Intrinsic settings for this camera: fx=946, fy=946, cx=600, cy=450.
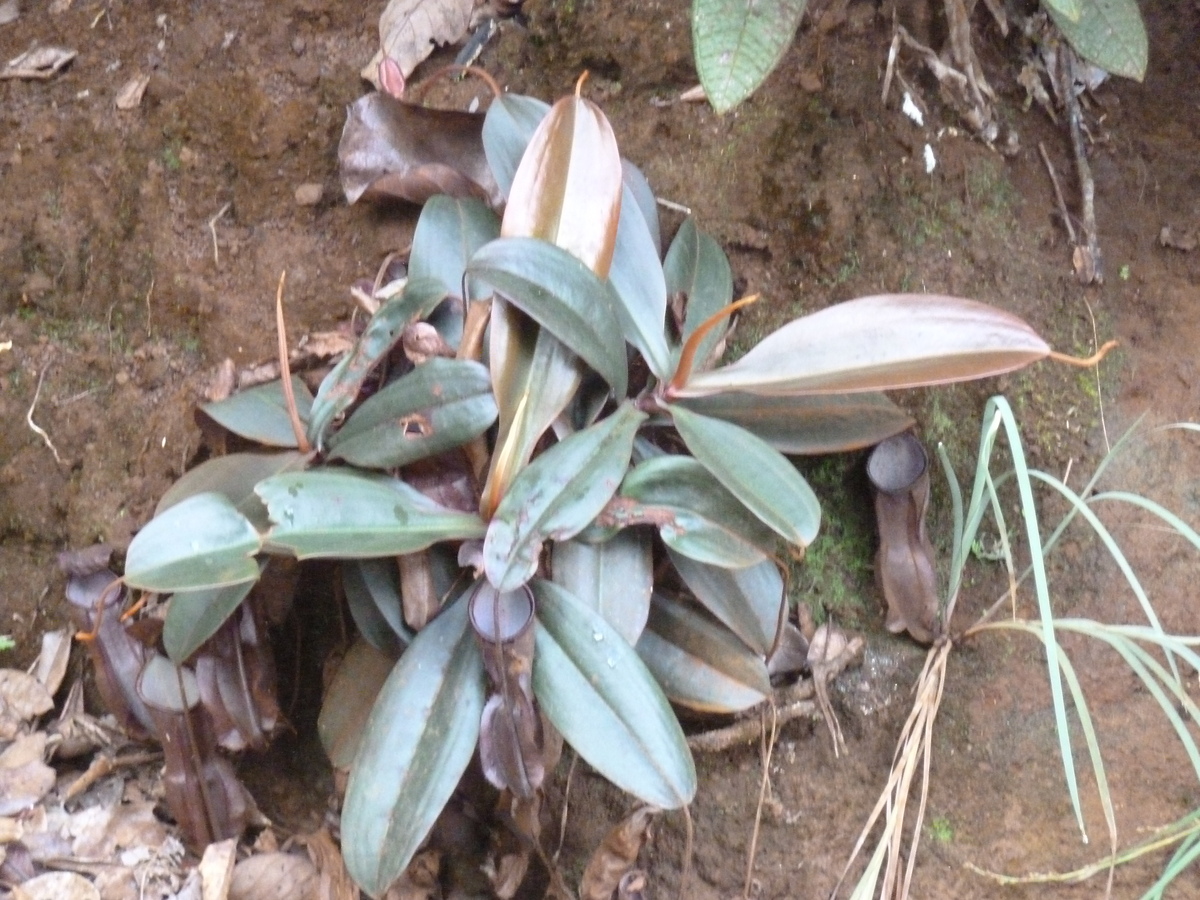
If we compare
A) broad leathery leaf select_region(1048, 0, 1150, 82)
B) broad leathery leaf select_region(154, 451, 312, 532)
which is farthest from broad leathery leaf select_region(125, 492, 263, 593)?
broad leathery leaf select_region(1048, 0, 1150, 82)

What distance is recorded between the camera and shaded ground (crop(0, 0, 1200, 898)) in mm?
1195

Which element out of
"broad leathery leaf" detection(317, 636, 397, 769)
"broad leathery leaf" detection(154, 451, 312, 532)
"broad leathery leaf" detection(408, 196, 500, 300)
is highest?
"broad leathery leaf" detection(408, 196, 500, 300)

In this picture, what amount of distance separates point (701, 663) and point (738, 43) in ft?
2.27

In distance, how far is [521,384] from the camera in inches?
41.3

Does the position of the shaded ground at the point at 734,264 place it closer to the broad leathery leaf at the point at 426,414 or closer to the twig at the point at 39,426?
the twig at the point at 39,426

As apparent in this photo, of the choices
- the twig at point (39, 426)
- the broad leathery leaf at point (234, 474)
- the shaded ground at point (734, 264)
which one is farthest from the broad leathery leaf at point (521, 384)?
the twig at point (39, 426)

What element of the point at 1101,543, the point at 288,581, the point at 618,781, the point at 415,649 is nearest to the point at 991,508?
the point at 1101,543

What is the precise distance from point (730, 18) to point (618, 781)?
2.68 feet

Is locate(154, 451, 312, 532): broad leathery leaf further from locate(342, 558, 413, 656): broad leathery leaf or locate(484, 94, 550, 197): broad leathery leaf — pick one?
locate(484, 94, 550, 197): broad leathery leaf

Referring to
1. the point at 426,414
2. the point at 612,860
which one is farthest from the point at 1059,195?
the point at 612,860

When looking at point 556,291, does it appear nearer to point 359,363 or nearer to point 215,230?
point 359,363

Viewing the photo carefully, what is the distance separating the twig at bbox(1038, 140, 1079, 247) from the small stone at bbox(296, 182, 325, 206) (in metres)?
1.10

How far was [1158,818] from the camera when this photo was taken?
114 cm

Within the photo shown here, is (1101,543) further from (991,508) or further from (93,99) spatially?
(93,99)
